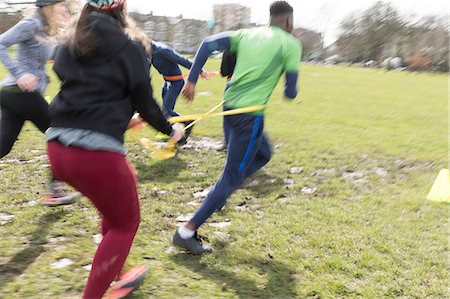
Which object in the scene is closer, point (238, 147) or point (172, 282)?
point (172, 282)

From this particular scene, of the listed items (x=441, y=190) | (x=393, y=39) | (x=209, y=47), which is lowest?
(x=393, y=39)

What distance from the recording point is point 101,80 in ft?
7.18

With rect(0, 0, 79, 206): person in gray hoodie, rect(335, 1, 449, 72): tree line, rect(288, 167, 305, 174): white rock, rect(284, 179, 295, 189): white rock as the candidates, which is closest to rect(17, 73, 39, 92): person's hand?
rect(0, 0, 79, 206): person in gray hoodie

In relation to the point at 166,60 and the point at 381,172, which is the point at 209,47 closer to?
the point at 166,60

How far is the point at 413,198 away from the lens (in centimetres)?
502

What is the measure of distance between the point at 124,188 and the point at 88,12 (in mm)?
848

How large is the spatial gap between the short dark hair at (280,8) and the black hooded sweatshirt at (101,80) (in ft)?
4.96

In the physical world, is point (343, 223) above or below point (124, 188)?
below

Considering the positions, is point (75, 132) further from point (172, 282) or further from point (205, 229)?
point (205, 229)

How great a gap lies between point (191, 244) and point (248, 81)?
125 cm

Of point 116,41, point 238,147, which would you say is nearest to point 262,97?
point 238,147

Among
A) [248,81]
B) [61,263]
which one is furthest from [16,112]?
[248,81]

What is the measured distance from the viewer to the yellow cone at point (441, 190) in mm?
4898

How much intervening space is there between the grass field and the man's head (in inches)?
65.5
